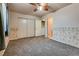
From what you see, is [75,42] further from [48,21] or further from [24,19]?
[24,19]

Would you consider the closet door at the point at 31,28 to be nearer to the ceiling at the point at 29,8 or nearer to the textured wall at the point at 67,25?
the ceiling at the point at 29,8

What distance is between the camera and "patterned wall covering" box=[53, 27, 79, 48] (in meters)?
1.52

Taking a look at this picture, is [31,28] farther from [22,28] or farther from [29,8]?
[29,8]

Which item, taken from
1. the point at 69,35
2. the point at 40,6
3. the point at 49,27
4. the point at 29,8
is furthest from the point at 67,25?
the point at 29,8

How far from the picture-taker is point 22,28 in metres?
1.65

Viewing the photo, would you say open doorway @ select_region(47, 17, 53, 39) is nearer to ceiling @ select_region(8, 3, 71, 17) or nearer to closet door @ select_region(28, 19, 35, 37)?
ceiling @ select_region(8, 3, 71, 17)

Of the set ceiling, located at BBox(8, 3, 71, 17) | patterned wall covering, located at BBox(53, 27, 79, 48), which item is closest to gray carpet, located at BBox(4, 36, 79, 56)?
patterned wall covering, located at BBox(53, 27, 79, 48)

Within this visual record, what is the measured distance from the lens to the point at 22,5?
1.50 meters

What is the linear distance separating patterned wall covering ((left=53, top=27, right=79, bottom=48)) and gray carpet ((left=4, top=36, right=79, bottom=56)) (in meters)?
0.08

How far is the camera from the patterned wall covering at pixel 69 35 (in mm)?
1524

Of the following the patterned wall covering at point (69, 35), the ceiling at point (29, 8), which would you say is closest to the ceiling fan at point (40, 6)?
the ceiling at point (29, 8)

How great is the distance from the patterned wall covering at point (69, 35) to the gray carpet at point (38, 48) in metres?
0.08

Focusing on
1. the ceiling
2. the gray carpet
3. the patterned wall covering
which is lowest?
the gray carpet

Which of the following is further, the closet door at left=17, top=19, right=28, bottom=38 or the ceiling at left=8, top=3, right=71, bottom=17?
the closet door at left=17, top=19, right=28, bottom=38
